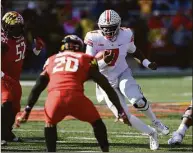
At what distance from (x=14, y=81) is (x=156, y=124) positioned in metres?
1.98

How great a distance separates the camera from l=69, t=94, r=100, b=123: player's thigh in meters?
7.24

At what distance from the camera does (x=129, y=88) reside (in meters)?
9.38

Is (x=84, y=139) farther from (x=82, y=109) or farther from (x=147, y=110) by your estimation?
(x=82, y=109)

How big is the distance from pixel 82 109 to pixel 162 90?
10154mm

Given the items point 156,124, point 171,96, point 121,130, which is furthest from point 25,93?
point 156,124

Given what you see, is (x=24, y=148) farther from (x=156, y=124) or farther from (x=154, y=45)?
(x=154, y=45)

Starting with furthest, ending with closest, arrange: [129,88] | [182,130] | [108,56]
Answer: [129,88], [182,130], [108,56]

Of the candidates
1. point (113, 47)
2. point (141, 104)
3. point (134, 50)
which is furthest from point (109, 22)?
point (141, 104)

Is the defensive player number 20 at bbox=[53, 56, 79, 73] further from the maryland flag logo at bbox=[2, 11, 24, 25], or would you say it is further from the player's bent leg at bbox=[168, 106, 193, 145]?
the player's bent leg at bbox=[168, 106, 193, 145]

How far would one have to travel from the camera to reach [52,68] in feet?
24.4

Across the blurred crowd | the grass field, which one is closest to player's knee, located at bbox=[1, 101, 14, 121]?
the grass field

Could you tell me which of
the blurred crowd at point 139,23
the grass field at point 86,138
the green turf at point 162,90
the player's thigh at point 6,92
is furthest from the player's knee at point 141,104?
the blurred crowd at point 139,23

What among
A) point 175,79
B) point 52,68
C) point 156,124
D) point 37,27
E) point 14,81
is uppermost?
point 52,68

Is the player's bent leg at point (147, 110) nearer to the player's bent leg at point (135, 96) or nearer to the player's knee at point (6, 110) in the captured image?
the player's bent leg at point (135, 96)
